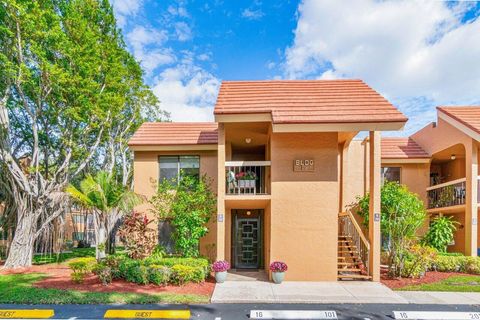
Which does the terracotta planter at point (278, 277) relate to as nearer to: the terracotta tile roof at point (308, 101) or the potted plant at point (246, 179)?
the potted plant at point (246, 179)

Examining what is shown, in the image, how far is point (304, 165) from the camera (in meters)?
10.4

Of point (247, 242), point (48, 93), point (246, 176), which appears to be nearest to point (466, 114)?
point (246, 176)

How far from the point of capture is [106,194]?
1045cm

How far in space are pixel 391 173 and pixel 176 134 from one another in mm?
11007

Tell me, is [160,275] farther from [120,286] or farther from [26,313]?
[26,313]

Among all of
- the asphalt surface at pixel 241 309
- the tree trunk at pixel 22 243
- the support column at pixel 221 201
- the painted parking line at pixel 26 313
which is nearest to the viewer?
the painted parking line at pixel 26 313

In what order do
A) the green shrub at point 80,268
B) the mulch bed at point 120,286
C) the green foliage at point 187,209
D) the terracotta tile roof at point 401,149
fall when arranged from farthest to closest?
the terracotta tile roof at point 401,149, the green foliage at point 187,209, the green shrub at point 80,268, the mulch bed at point 120,286

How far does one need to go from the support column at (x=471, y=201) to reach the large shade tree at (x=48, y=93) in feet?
55.3

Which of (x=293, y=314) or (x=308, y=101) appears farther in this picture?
(x=308, y=101)

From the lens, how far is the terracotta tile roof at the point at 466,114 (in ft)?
40.3

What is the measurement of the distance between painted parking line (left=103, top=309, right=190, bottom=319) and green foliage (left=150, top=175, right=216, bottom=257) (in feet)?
12.8

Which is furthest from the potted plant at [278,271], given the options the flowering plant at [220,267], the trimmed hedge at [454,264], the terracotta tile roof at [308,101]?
the trimmed hedge at [454,264]

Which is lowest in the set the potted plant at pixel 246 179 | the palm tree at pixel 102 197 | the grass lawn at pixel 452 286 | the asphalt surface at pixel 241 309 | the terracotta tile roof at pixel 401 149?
the grass lawn at pixel 452 286

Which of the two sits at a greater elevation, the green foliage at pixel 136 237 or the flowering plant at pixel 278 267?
the green foliage at pixel 136 237
